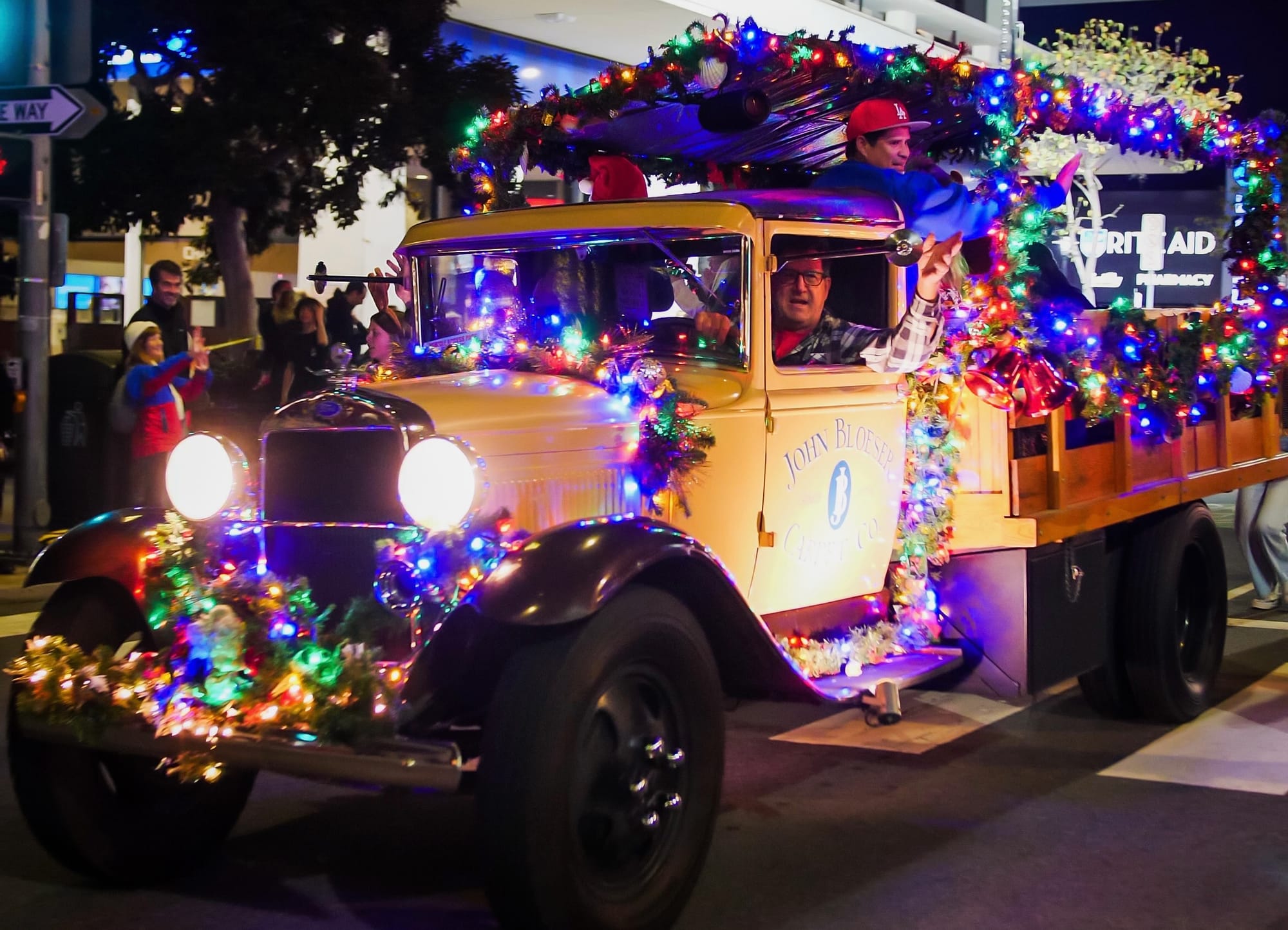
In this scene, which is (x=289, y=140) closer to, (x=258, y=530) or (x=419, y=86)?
(x=419, y=86)

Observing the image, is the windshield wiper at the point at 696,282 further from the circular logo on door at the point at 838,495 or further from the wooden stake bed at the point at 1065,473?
the wooden stake bed at the point at 1065,473

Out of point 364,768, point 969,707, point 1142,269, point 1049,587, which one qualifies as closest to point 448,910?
point 364,768

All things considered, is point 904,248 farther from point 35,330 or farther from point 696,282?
point 35,330

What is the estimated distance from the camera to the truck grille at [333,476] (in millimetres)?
4434

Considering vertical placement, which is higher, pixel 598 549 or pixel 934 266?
pixel 934 266

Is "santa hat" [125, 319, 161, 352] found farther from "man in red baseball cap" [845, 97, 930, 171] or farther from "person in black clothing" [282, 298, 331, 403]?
"man in red baseball cap" [845, 97, 930, 171]

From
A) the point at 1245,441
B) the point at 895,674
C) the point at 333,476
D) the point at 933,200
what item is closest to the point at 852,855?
the point at 895,674

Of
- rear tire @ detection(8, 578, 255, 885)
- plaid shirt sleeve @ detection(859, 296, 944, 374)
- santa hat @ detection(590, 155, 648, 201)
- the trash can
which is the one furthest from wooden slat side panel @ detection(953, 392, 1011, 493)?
the trash can

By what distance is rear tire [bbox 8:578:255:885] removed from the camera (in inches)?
179

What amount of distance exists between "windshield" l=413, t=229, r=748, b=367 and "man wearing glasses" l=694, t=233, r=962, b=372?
0.27 metres

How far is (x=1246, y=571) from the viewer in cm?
1195

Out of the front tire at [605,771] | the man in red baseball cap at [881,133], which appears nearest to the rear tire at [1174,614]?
the man in red baseball cap at [881,133]

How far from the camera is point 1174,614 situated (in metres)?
6.97

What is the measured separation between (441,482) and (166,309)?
7.96 meters
